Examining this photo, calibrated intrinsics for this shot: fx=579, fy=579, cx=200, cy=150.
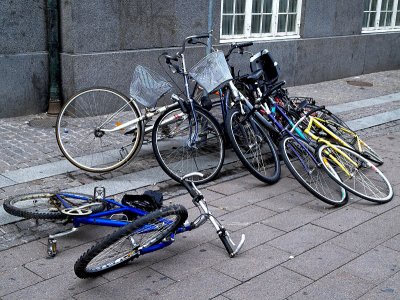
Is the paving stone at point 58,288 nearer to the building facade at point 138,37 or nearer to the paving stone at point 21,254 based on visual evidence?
the paving stone at point 21,254

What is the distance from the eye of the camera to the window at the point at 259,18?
10.4 m

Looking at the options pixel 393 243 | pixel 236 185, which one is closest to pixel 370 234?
pixel 393 243

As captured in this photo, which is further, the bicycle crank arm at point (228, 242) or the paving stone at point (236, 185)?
the paving stone at point (236, 185)

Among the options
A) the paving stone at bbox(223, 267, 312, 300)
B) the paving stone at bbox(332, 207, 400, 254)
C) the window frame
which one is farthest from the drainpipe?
the paving stone at bbox(223, 267, 312, 300)

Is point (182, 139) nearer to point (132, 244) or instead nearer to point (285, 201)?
point (285, 201)

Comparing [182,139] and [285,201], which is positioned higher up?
[182,139]

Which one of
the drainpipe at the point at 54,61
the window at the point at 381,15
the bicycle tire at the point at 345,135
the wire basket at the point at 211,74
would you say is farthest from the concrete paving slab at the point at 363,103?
the drainpipe at the point at 54,61

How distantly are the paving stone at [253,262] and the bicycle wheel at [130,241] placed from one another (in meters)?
0.48

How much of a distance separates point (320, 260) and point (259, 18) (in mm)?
7464

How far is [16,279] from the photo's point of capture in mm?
3857

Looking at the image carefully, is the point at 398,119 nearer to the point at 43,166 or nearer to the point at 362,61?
the point at 362,61

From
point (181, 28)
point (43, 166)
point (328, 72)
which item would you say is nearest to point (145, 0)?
point (181, 28)

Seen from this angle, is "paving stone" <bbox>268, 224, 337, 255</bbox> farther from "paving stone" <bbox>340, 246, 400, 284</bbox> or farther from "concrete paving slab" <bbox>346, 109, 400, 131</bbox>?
"concrete paving slab" <bbox>346, 109, 400, 131</bbox>

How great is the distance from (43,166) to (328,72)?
318 inches
